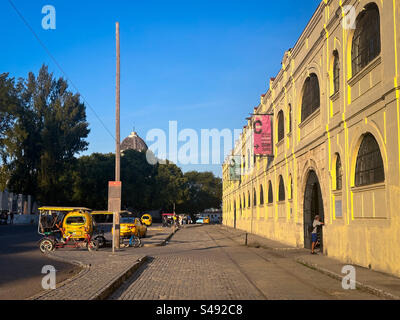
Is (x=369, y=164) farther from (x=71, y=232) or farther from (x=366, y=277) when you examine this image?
(x=71, y=232)

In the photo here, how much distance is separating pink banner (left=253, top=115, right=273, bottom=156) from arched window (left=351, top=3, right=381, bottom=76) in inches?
570

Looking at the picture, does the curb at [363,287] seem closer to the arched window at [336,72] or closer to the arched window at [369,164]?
the arched window at [369,164]

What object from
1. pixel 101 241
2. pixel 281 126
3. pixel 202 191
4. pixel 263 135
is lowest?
pixel 101 241

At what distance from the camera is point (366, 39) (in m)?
14.9

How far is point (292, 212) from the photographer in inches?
1000

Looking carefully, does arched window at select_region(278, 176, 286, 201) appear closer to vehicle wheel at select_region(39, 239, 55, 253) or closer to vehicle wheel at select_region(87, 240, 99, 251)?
vehicle wheel at select_region(87, 240, 99, 251)

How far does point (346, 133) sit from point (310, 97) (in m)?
6.48

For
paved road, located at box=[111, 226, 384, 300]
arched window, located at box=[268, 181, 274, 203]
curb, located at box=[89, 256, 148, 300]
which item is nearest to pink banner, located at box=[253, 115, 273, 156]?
arched window, located at box=[268, 181, 274, 203]

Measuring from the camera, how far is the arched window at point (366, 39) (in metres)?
14.0

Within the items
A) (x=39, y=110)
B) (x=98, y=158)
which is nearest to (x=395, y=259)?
(x=39, y=110)

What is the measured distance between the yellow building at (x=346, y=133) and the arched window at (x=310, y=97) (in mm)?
49

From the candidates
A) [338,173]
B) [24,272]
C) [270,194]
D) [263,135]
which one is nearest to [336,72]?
[338,173]
